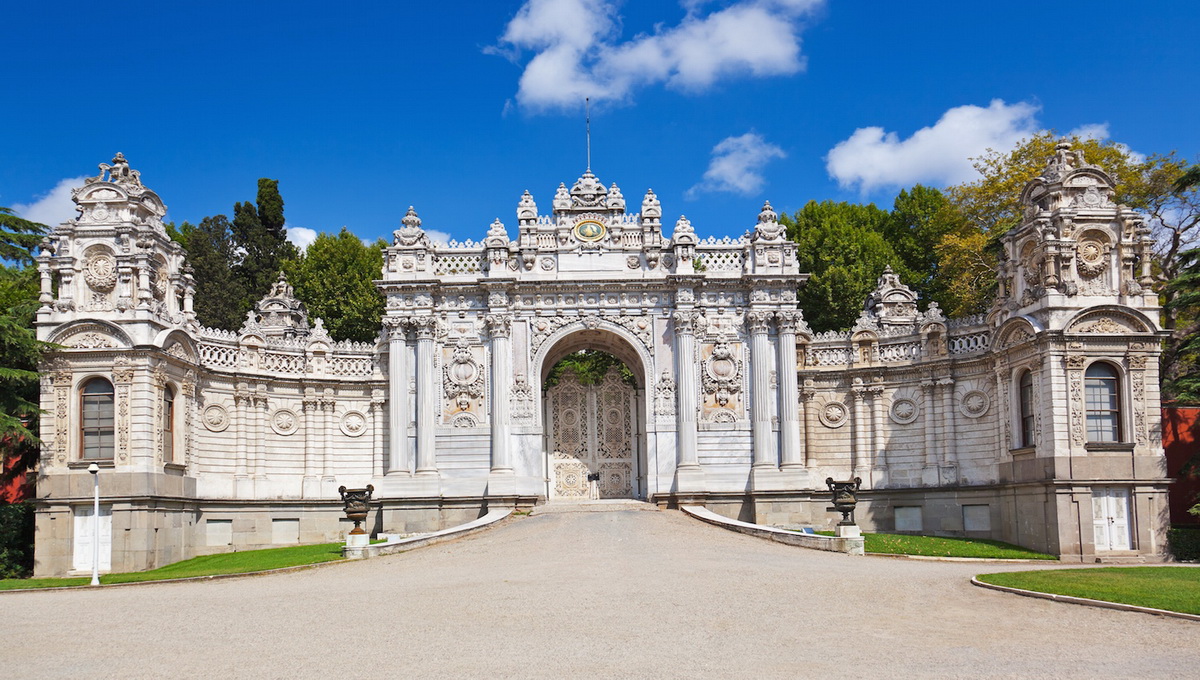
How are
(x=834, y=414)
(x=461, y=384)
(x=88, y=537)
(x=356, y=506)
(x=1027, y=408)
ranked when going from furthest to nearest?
(x=834, y=414), (x=461, y=384), (x=1027, y=408), (x=88, y=537), (x=356, y=506)

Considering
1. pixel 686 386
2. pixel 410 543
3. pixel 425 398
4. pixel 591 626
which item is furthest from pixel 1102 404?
pixel 425 398

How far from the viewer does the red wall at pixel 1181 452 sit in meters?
32.6

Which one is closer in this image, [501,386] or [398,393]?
[501,386]

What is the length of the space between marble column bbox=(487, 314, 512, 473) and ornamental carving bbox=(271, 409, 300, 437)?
7.01 meters

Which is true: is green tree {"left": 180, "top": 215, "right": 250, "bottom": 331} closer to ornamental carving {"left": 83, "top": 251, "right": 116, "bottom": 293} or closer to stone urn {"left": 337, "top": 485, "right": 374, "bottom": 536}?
ornamental carving {"left": 83, "top": 251, "right": 116, "bottom": 293}

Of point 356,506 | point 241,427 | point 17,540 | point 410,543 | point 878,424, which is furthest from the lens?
point 878,424

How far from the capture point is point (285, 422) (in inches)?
1483

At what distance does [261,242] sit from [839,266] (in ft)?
99.1

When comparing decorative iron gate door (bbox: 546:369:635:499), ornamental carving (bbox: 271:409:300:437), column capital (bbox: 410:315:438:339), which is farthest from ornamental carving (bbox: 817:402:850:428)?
ornamental carving (bbox: 271:409:300:437)

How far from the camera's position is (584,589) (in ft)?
66.6

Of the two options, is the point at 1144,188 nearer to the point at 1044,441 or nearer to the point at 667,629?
the point at 1044,441

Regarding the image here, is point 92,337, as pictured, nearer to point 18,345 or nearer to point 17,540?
point 18,345

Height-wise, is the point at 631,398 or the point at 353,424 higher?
the point at 631,398

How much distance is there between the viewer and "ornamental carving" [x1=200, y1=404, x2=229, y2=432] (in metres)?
35.3
